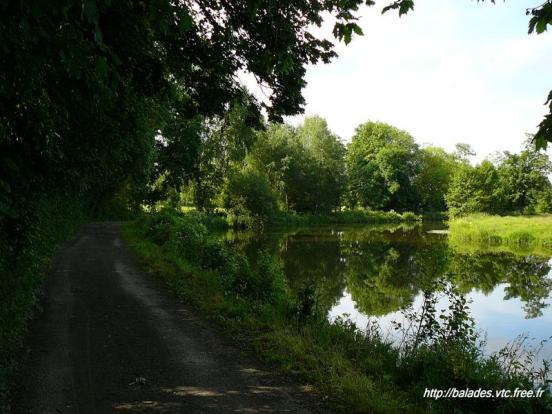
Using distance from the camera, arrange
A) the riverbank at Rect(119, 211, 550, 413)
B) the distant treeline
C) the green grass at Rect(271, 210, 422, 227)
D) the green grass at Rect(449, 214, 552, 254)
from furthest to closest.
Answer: the green grass at Rect(271, 210, 422, 227) < the distant treeline < the green grass at Rect(449, 214, 552, 254) < the riverbank at Rect(119, 211, 550, 413)

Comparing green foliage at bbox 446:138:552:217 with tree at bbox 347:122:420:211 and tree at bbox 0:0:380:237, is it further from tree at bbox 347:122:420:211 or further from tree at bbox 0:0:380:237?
tree at bbox 0:0:380:237

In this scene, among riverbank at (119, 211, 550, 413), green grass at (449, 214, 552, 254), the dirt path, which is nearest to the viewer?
the dirt path

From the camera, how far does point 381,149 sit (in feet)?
282

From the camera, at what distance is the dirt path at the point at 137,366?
576 cm

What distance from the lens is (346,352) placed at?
809cm

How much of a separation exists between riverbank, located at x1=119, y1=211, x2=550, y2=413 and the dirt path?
0.50 meters

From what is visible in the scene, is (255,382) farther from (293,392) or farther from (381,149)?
(381,149)

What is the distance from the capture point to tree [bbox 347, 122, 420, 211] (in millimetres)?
81625

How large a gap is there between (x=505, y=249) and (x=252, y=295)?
2487 centimetres

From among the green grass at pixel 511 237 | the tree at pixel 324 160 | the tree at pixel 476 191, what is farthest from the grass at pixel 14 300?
the tree at pixel 476 191

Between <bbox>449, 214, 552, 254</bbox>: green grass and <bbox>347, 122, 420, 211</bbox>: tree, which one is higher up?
<bbox>347, 122, 420, 211</bbox>: tree

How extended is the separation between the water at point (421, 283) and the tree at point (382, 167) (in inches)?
1950

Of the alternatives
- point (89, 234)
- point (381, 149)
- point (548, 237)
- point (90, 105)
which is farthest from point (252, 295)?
point (381, 149)

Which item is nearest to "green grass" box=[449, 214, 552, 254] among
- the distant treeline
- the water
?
the water
